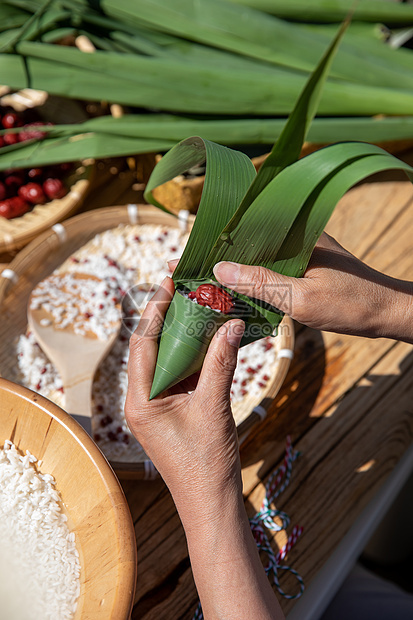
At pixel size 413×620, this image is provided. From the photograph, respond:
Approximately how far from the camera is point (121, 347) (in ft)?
3.68

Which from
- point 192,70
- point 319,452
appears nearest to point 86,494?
point 319,452

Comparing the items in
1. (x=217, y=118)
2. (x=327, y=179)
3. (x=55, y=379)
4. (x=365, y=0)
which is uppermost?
(x=365, y=0)

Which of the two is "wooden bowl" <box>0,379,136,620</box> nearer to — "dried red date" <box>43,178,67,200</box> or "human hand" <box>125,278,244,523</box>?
"human hand" <box>125,278,244,523</box>

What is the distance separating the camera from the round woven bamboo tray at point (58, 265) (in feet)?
3.34

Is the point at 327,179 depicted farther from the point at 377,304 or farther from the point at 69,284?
the point at 69,284

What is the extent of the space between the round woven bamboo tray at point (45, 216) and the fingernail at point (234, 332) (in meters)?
0.70

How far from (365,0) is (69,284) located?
3.98ft

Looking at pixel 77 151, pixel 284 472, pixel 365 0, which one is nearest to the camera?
pixel 284 472

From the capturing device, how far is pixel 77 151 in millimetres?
1195

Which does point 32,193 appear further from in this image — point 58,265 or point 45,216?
point 58,265

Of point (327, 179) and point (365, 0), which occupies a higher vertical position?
point (365, 0)

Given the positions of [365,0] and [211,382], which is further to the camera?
[365,0]

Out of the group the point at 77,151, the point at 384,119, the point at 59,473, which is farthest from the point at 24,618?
the point at 384,119

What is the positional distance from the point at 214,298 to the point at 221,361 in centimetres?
10
